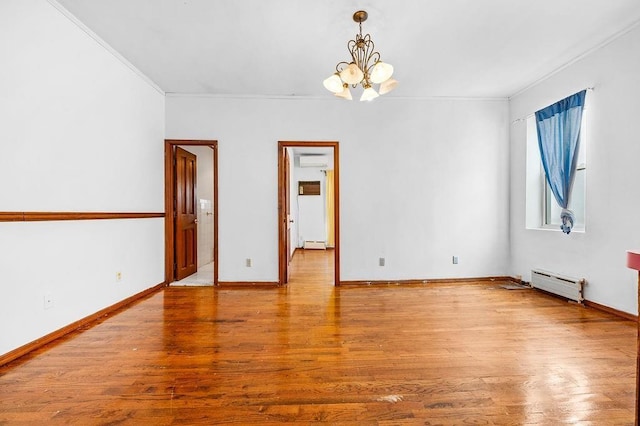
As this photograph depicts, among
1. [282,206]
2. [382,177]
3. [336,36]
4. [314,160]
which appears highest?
[336,36]

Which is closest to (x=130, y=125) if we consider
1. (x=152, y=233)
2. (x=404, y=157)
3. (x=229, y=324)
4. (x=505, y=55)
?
(x=152, y=233)

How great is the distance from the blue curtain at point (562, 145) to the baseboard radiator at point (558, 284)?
1.83ft

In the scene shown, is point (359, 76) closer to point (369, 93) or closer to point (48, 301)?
point (369, 93)

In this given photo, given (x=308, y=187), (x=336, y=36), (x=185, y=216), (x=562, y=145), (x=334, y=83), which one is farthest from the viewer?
(x=308, y=187)

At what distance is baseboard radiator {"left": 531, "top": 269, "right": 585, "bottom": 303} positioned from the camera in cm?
324

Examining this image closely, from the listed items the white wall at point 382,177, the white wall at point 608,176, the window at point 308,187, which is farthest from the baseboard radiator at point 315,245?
the white wall at point 608,176

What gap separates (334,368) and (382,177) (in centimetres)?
292

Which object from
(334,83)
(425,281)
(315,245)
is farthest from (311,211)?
(334,83)

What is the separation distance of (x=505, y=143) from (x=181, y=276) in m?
5.32

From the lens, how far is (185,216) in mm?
4598

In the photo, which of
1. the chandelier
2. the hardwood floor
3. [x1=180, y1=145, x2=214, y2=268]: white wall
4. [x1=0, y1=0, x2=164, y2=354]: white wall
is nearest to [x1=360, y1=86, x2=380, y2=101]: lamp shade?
the chandelier

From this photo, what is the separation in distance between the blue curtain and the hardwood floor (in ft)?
4.26

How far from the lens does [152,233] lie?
3.84m

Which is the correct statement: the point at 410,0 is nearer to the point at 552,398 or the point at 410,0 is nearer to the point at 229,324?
the point at 552,398
